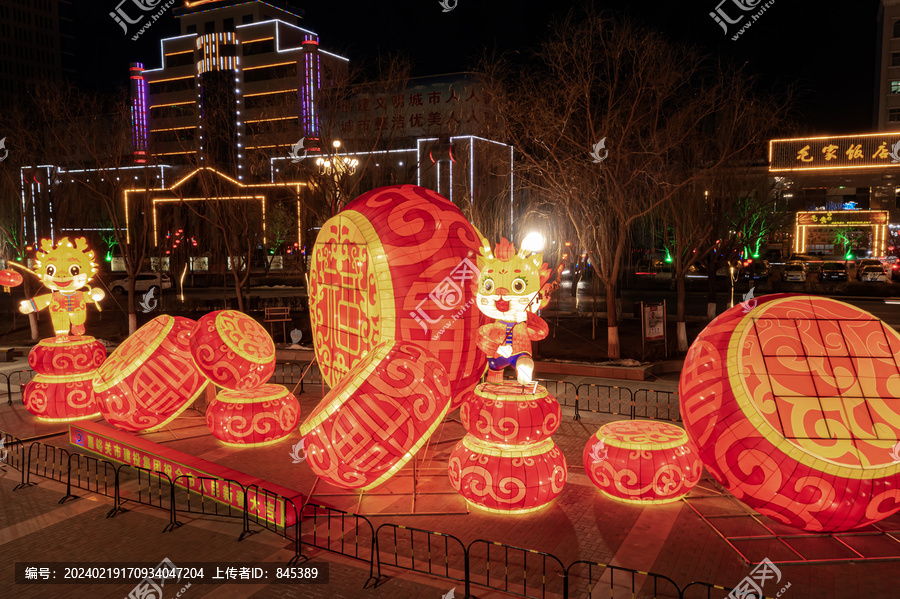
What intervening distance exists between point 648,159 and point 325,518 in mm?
11309

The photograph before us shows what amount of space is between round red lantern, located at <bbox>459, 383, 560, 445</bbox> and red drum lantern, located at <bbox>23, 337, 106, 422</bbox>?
8.15 meters

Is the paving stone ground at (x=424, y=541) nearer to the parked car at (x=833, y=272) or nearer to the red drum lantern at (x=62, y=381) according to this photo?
the red drum lantern at (x=62, y=381)

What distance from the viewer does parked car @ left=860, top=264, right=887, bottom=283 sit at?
34031 millimetres

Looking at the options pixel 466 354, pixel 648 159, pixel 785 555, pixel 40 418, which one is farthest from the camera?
pixel 648 159

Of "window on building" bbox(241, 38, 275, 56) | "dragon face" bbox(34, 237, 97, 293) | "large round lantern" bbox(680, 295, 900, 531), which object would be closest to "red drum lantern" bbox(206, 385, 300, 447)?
"dragon face" bbox(34, 237, 97, 293)

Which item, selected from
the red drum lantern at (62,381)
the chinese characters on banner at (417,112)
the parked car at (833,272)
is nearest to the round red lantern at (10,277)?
the red drum lantern at (62,381)

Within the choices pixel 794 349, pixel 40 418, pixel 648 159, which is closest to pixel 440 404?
pixel 794 349

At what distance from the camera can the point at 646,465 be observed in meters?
7.47

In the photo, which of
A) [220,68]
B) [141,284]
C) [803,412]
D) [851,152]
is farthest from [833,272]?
[220,68]

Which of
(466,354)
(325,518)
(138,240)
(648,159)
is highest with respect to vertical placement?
(648,159)

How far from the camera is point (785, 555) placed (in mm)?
6504

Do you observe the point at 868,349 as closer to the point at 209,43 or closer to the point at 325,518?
the point at 325,518

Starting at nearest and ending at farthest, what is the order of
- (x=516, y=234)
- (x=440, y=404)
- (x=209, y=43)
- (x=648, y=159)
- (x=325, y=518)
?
(x=440, y=404)
(x=325, y=518)
(x=648, y=159)
(x=516, y=234)
(x=209, y=43)

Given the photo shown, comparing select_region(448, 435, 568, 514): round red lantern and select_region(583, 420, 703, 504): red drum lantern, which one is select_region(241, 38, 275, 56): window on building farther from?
select_region(583, 420, 703, 504): red drum lantern
